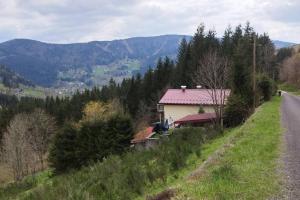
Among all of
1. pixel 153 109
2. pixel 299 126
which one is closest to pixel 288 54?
pixel 153 109

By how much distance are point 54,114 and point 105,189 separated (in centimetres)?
10106

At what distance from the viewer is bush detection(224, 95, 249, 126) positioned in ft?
122

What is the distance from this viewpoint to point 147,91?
316 ft

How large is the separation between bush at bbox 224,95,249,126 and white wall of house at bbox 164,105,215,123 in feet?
50.3

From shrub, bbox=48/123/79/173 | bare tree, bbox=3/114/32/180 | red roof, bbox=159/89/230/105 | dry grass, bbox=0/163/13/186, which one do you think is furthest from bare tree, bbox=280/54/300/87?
shrub, bbox=48/123/79/173

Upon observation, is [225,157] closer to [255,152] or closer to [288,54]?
[255,152]

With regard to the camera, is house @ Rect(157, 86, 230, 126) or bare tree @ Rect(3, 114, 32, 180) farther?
bare tree @ Rect(3, 114, 32, 180)

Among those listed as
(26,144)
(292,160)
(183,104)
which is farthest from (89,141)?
(292,160)

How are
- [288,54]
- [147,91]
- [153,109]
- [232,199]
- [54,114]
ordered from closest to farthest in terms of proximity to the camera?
[232,199], [153,109], [147,91], [54,114], [288,54]

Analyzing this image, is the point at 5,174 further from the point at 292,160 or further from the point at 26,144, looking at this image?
the point at 292,160

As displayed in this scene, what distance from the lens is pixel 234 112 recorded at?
37.3 metres

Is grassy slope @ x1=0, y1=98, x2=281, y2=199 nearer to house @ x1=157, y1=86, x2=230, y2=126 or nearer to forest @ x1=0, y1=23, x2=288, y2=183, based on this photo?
forest @ x1=0, y1=23, x2=288, y2=183

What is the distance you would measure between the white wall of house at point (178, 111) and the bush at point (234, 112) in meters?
15.3

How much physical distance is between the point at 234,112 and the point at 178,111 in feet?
59.7
